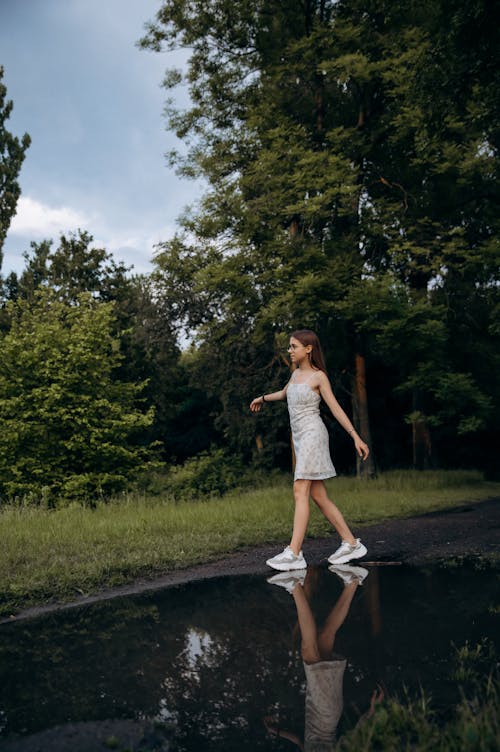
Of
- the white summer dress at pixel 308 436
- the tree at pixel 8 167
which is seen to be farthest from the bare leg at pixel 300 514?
the tree at pixel 8 167

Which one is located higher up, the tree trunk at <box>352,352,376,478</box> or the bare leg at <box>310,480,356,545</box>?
the tree trunk at <box>352,352,376,478</box>

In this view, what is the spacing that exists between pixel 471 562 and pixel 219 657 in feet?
12.2

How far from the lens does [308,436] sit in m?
6.52

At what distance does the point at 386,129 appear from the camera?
740 inches

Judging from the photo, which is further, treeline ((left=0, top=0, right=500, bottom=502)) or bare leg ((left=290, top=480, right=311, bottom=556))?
treeline ((left=0, top=0, right=500, bottom=502))

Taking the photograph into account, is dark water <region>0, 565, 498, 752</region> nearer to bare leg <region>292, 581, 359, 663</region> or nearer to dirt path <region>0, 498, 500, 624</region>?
bare leg <region>292, 581, 359, 663</region>

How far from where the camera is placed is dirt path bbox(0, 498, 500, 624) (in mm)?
5988

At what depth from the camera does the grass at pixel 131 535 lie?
6.00m

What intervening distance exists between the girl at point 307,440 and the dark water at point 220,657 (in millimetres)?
710

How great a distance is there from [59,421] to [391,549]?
451 inches

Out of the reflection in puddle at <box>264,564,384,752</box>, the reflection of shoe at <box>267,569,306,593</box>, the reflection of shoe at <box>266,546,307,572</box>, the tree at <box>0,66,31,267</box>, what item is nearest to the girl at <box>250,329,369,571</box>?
the reflection of shoe at <box>266,546,307,572</box>

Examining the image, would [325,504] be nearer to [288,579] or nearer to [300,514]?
[300,514]

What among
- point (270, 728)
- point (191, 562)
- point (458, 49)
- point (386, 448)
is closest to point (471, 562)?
point (191, 562)

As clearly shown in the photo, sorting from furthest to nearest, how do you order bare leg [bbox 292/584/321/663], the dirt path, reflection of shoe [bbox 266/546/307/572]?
reflection of shoe [bbox 266/546/307/572] < the dirt path < bare leg [bbox 292/584/321/663]
